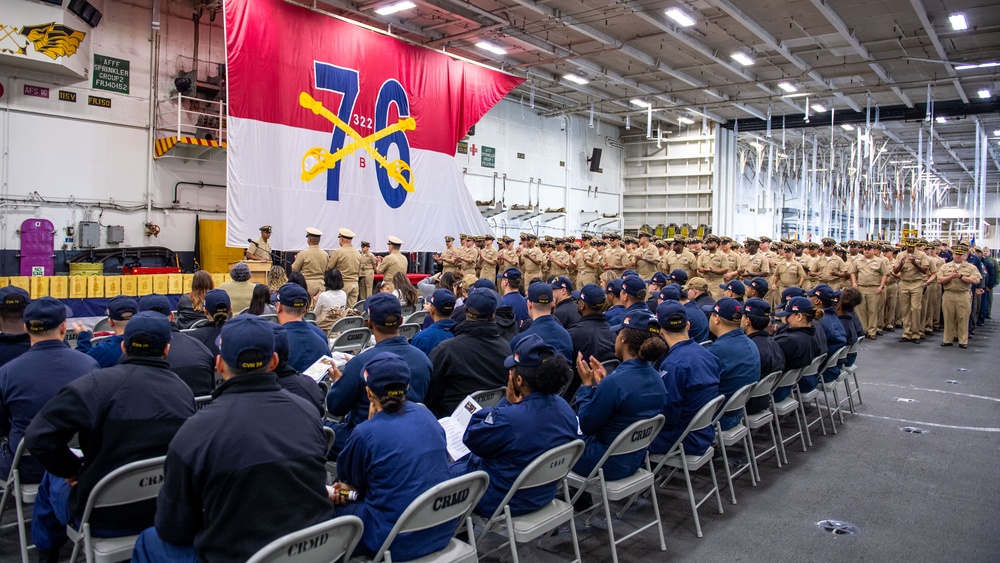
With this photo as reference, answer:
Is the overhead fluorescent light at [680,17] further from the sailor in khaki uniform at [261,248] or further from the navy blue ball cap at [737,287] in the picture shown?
the sailor in khaki uniform at [261,248]

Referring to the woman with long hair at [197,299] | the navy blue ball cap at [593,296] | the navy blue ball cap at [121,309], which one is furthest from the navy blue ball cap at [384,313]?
the woman with long hair at [197,299]

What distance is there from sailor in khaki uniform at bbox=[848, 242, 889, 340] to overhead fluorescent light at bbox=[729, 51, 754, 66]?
6.68 meters

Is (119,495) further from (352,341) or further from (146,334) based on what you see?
(352,341)

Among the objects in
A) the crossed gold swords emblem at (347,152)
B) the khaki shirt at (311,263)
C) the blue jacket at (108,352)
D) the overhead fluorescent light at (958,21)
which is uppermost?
the overhead fluorescent light at (958,21)

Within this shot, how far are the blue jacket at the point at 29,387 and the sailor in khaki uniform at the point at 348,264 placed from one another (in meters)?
6.93

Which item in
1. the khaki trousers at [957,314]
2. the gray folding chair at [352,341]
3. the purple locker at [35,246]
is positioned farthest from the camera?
the khaki trousers at [957,314]

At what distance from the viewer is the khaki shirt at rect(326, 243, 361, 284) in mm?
10172

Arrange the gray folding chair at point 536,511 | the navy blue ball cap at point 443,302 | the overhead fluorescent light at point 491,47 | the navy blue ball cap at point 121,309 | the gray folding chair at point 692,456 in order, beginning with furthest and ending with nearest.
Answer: the overhead fluorescent light at point 491,47
the navy blue ball cap at point 443,302
the navy blue ball cap at point 121,309
the gray folding chair at point 692,456
the gray folding chair at point 536,511

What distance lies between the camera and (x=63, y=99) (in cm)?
1121

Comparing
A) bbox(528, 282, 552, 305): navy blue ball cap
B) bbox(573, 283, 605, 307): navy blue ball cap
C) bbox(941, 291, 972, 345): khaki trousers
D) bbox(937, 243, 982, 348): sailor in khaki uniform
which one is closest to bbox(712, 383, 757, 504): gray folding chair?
bbox(573, 283, 605, 307): navy blue ball cap

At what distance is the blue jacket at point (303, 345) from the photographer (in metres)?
4.13

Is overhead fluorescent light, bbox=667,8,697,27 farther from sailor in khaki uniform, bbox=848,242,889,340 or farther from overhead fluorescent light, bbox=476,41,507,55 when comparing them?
sailor in khaki uniform, bbox=848,242,889,340

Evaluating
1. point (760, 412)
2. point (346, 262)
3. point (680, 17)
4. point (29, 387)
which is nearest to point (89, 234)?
point (346, 262)

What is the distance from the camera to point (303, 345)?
13.7 feet
